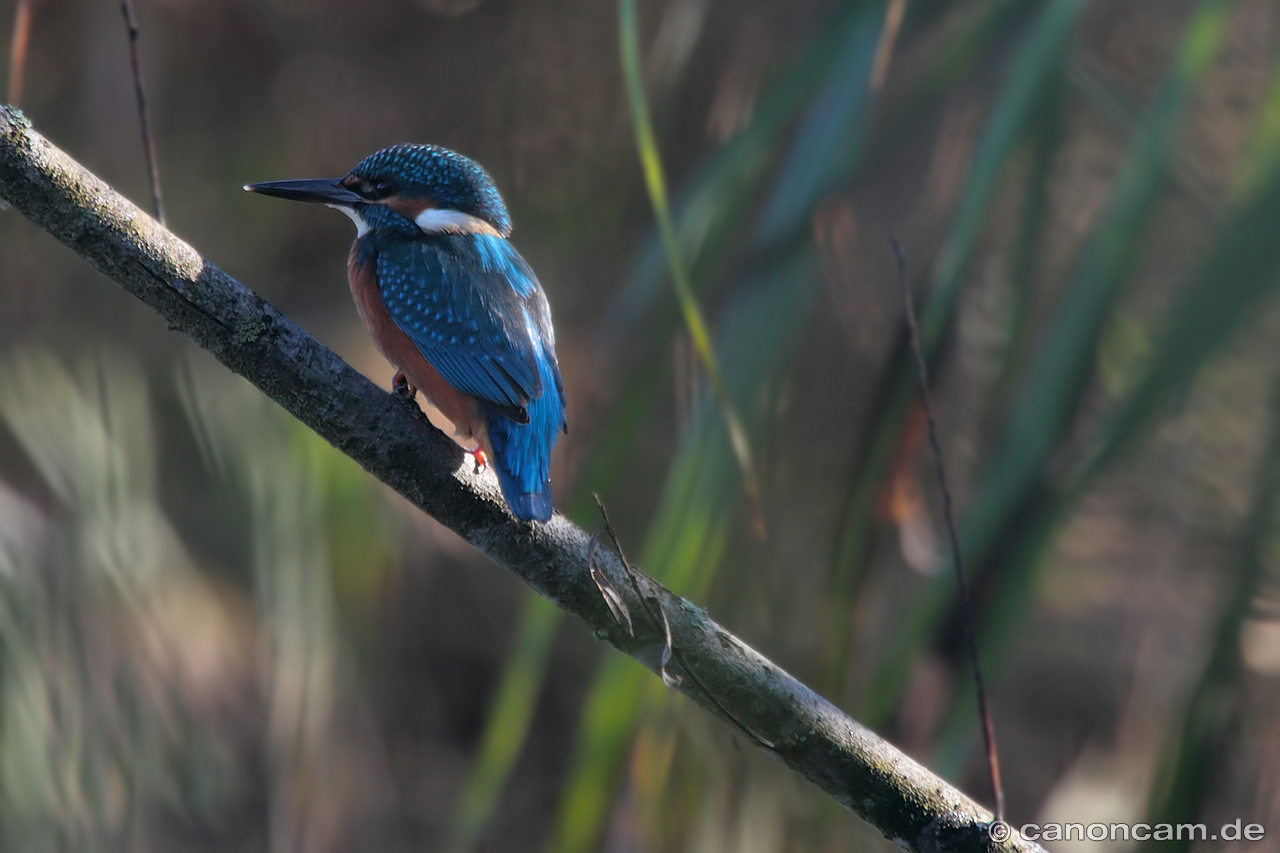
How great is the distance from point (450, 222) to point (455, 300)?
384 millimetres

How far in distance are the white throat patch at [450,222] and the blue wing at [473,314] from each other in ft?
0.24

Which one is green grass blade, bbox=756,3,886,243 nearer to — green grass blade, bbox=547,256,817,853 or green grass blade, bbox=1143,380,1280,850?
green grass blade, bbox=547,256,817,853

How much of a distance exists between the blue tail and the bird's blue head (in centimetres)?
53

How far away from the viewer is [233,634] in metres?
3.02

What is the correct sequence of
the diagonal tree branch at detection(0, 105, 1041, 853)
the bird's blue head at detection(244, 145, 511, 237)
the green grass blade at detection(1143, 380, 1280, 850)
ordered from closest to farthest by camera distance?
the green grass blade at detection(1143, 380, 1280, 850) < the diagonal tree branch at detection(0, 105, 1041, 853) < the bird's blue head at detection(244, 145, 511, 237)

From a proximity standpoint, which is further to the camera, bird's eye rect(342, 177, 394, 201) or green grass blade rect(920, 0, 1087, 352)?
bird's eye rect(342, 177, 394, 201)

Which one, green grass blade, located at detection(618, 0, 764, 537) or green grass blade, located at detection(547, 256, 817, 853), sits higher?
green grass blade, located at detection(618, 0, 764, 537)

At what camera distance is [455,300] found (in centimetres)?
209

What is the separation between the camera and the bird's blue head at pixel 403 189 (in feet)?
7.69

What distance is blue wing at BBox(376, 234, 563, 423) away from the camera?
1.94m

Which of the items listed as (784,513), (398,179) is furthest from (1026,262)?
(784,513)

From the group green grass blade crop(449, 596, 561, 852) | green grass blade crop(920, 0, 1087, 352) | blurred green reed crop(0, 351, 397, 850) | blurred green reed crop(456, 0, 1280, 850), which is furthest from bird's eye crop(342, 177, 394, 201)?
green grass blade crop(920, 0, 1087, 352)

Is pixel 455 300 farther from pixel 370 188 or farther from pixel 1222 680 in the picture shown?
pixel 1222 680

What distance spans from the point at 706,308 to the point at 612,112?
118 centimetres
